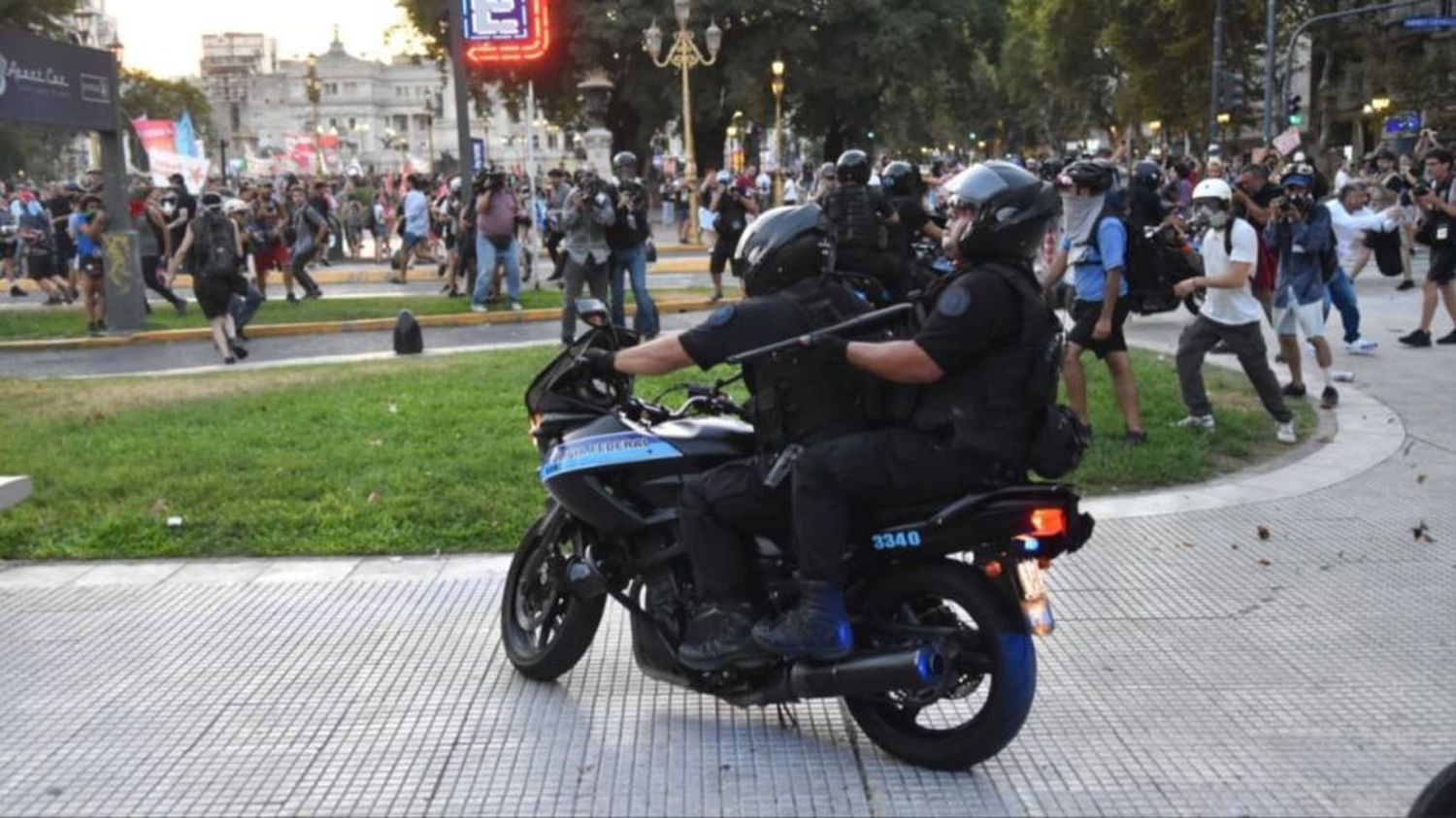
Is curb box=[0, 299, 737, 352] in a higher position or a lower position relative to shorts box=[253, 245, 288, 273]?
lower

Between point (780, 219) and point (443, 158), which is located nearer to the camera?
point (780, 219)

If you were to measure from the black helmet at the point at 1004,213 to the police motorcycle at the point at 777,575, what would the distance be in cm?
33

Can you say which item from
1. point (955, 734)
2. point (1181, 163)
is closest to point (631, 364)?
point (955, 734)

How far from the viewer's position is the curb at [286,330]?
53.1 feet

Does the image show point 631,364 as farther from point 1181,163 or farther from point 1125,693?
point 1181,163

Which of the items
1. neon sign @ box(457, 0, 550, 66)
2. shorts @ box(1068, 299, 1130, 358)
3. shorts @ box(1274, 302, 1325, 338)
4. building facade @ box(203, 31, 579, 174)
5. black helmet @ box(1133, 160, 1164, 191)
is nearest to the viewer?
shorts @ box(1068, 299, 1130, 358)

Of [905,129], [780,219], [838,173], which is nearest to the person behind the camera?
[780,219]

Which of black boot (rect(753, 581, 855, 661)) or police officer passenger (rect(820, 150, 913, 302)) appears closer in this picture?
black boot (rect(753, 581, 855, 661))

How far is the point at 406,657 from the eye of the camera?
5293 mm

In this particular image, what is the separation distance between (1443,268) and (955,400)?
10.8 meters

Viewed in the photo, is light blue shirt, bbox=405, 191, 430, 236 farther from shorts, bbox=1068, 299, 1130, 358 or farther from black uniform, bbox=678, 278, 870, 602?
black uniform, bbox=678, 278, 870, 602

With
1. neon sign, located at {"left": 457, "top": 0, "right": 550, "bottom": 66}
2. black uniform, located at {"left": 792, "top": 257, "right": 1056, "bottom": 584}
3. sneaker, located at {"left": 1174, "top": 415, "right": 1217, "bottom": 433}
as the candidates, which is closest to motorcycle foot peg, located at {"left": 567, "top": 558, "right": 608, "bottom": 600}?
black uniform, located at {"left": 792, "top": 257, "right": 1056, "bottom": 584}

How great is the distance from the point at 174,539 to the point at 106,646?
152 cm

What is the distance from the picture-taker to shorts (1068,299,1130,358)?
28.1ft
